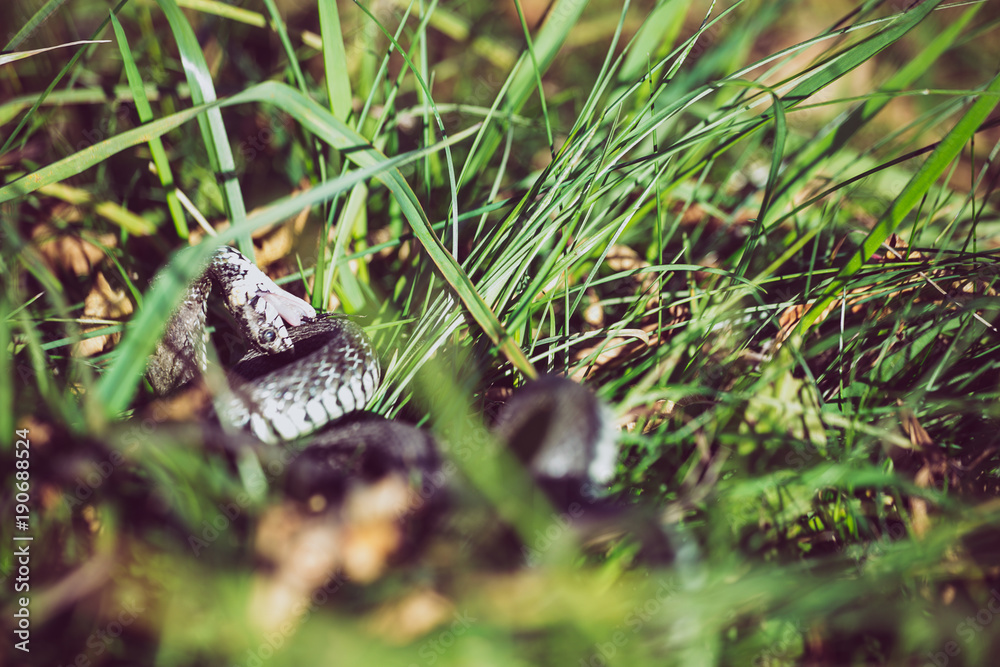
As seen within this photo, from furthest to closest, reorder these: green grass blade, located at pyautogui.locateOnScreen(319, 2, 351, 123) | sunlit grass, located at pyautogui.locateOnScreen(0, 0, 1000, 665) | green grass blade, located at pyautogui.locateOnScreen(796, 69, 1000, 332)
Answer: green grass blade, located at pyautogui.locateOnScreen(319, 2, 351, 123)
green grass blade, located at pyautogui.locateOnScreen(796, 69, 1000, 332)
sunlit grass, located at pyautogui.locateOnScreen(0, 0, 1000, 665)

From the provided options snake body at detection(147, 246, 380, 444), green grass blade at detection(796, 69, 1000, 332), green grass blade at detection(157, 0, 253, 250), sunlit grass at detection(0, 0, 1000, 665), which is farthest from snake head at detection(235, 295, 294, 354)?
green grass blade at detection(796, 69, 1000, 332)

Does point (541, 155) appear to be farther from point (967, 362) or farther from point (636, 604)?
point (636, 604)

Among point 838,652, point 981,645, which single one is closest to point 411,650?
point 838,652

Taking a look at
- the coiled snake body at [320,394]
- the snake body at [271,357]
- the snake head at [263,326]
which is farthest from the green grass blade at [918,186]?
the snake head at [263,326]

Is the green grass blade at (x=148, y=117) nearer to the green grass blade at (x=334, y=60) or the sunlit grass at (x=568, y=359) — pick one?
the sunlit grass at (x=568, y=359)

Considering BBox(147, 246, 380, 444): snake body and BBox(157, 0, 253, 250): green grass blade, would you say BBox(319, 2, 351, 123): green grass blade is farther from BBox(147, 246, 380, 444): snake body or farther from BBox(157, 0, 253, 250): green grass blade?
BBox(147, 246, 380, 444): snake body

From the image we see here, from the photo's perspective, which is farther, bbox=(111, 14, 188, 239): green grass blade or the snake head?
Answer: the snake head

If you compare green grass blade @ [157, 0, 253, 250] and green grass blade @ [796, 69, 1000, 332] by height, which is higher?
green grass blade @ [157, 0, 253, 250]

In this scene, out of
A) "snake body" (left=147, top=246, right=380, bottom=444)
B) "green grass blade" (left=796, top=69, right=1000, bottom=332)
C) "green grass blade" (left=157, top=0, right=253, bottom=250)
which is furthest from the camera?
"green grass blade" (left=157, top=0, right=253, bottom=250)

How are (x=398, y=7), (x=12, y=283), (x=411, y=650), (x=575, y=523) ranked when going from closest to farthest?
(x=411, y=650) → (x=575, y=523) → (x=12, y=283) → (x=398, y=7)
